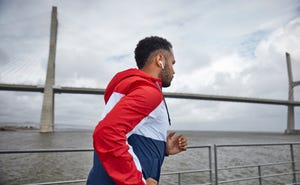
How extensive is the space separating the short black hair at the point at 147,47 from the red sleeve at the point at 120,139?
28 centimetres

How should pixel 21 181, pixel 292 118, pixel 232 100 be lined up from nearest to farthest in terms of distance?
pixel 21 181
pixel 232 100
pixel 292 118

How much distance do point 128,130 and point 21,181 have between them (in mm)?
8615

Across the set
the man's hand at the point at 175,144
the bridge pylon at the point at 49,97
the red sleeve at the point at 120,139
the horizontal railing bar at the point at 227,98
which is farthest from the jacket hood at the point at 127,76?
the horizontal railing bar at the point at 227,98

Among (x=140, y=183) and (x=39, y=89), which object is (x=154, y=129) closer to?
(x=140, y=183)

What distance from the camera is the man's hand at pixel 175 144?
101 cm

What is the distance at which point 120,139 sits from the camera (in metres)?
0.71

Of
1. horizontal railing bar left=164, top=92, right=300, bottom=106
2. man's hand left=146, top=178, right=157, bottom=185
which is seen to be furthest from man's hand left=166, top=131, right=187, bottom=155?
horizontal railing bar left=164, top=92, right=300, bottom=106

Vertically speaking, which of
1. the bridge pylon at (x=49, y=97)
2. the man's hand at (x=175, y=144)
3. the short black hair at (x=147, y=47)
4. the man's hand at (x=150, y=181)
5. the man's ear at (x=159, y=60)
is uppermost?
the bridge pylon at (x=49, y=97)

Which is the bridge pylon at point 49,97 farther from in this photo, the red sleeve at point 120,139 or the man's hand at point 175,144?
the red sleeve at point 120,139

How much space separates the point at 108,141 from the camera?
70 cm

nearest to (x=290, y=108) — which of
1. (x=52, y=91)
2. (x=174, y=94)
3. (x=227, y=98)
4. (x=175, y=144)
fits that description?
(x=227, y=98)

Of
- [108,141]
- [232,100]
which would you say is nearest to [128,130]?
[108,141]

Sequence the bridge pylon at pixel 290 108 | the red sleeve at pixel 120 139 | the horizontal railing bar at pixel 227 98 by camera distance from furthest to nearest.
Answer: the bridge pylon at pixel 290 108 < the horizontal railing bar at pixel 227 98 < the red sleeve at pixel 120 139

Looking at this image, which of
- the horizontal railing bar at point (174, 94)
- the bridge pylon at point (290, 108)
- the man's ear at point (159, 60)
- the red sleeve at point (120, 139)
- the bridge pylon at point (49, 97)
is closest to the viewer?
the red sleeve at point (120, 139)
